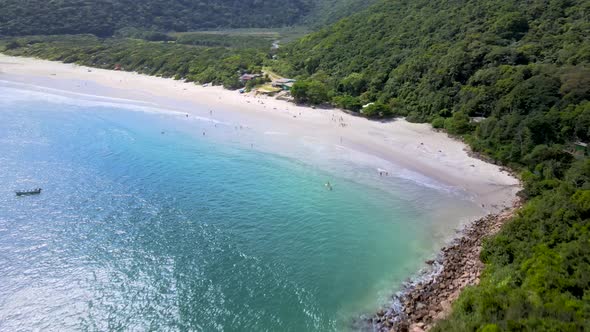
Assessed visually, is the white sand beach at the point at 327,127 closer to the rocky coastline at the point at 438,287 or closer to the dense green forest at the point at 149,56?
the dense green forest at the point at 149,56

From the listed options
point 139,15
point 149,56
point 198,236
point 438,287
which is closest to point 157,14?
point 139,15

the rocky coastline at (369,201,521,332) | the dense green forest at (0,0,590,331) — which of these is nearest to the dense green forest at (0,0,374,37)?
the dense green forest at (0,0,590,331)

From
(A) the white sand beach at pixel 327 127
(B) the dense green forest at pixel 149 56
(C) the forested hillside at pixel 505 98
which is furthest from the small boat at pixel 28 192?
(B) the dense green forest at pixel 149 56

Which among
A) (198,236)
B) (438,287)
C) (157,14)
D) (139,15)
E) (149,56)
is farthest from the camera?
(157,14)

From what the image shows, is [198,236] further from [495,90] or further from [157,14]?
[157,14]

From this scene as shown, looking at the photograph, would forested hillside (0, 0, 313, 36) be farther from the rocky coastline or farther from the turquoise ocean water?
the rocky coastline

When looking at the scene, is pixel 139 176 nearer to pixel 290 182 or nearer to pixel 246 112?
pixel 290 182

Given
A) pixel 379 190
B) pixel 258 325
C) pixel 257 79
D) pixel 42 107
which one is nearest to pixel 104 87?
pixel 42 107
